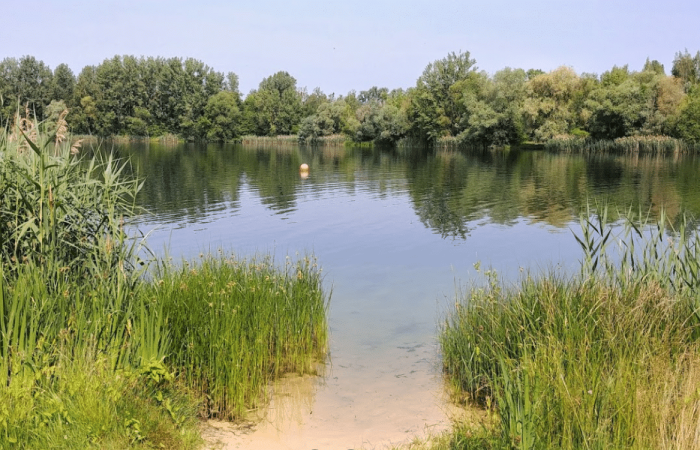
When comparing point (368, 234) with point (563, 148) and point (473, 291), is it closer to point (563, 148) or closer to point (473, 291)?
point (473, 291)

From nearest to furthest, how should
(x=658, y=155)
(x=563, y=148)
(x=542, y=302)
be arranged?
(x=542, y=302) < (x=658, y=155) < (x=563, y=148)

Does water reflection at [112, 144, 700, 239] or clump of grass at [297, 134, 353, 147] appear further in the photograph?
clump of grass at [297, 134, 353, 147]

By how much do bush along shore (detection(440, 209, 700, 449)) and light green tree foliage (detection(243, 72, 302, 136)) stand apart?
115m

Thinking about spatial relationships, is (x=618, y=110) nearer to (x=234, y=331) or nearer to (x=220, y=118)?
(x=234, y=331)

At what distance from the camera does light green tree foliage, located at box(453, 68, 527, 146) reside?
7506cm

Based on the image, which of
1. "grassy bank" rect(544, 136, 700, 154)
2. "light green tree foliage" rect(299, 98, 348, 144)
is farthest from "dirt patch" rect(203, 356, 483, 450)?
"light green tree foliage" rect(299, 98, 348, 144)

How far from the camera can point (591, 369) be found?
5004mm

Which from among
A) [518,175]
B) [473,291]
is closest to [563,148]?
[518,175]

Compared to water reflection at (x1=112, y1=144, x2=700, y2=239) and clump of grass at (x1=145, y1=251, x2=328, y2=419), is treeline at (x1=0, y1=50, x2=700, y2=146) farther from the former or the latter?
clump of grass at (x1=145, y1=251, x2=328, y2=419)

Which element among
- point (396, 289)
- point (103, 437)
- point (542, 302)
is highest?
point (542, 302)

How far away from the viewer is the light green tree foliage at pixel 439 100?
9238 centimetres

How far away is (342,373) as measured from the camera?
8.23 m

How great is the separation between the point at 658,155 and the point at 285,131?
7647cm

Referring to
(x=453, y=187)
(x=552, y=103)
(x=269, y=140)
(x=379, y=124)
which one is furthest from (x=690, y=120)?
(x=269, y=140)
